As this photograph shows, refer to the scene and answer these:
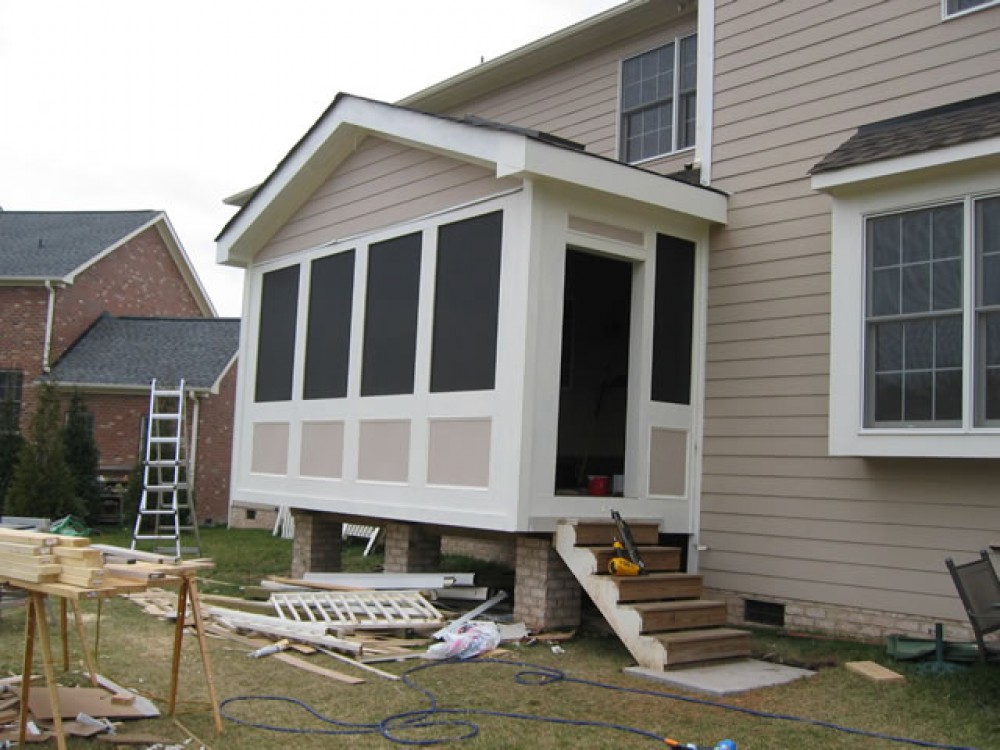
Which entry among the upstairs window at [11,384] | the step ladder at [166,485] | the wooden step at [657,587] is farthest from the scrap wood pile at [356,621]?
the upstairs window at [11,384]

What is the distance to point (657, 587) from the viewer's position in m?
7.09

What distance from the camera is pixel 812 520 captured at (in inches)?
301

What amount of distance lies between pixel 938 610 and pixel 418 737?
4028mm

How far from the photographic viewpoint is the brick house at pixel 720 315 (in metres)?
6.82

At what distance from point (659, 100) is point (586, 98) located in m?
1.21

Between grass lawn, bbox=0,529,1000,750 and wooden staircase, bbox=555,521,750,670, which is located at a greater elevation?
wooden staircase, bbox=555,521,750,670

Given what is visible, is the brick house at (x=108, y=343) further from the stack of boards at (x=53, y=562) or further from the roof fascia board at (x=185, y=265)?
the stack of boards at (x=53, y=562)

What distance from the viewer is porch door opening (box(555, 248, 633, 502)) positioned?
10.7 meters

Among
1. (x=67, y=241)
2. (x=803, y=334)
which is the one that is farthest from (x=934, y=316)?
(x=67, y=241)

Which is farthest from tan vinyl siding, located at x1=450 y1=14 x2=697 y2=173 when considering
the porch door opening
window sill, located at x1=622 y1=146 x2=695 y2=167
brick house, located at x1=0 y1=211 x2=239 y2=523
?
brick house, located at x1=0 y1=211 x2=239 y2=523

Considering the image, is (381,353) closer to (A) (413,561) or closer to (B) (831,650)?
(A) (413,561)

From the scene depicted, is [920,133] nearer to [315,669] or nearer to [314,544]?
[315,669]

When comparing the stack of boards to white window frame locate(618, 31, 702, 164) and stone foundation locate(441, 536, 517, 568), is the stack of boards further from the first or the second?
white window frame locate(618, 31, 702, 164)

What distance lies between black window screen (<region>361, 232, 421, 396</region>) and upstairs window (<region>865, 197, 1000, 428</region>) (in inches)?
157
